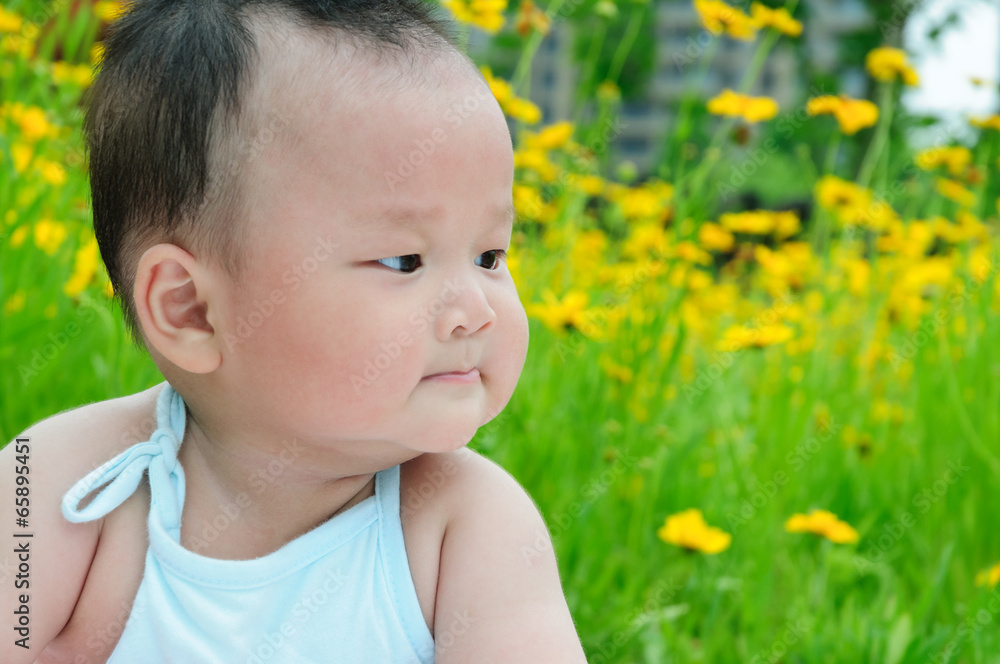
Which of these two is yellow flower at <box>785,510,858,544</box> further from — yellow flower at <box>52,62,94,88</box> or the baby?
yellow flower at <box>52,62,94,88</box>

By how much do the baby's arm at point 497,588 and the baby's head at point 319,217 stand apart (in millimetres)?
87

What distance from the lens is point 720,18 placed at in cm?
161

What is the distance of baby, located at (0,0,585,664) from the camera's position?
0.69 meters

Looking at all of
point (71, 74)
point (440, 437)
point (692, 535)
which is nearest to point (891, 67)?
point (692, 535)

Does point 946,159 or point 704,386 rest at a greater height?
point 946,159

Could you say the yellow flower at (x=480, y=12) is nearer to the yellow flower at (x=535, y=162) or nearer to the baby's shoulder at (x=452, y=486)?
the yellow flower at (x=535, y=162)

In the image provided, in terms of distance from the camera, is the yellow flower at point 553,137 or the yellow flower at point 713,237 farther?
the yellow flower at point 713,237

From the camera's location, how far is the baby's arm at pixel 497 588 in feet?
2.39

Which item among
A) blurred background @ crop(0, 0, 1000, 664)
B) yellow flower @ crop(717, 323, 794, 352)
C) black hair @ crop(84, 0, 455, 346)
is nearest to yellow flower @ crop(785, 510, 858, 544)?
blurred background @ crop(0, 0, 1000, 664)

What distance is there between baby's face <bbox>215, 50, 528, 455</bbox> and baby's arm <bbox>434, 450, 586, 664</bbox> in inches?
3.4

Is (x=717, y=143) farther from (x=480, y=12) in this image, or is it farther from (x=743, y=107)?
(x=480, y=12)

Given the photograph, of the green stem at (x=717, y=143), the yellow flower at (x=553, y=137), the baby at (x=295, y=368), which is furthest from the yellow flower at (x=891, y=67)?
the baby at (x=295, y=368)

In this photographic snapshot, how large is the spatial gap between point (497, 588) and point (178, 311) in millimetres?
322

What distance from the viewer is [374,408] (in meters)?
0.70
